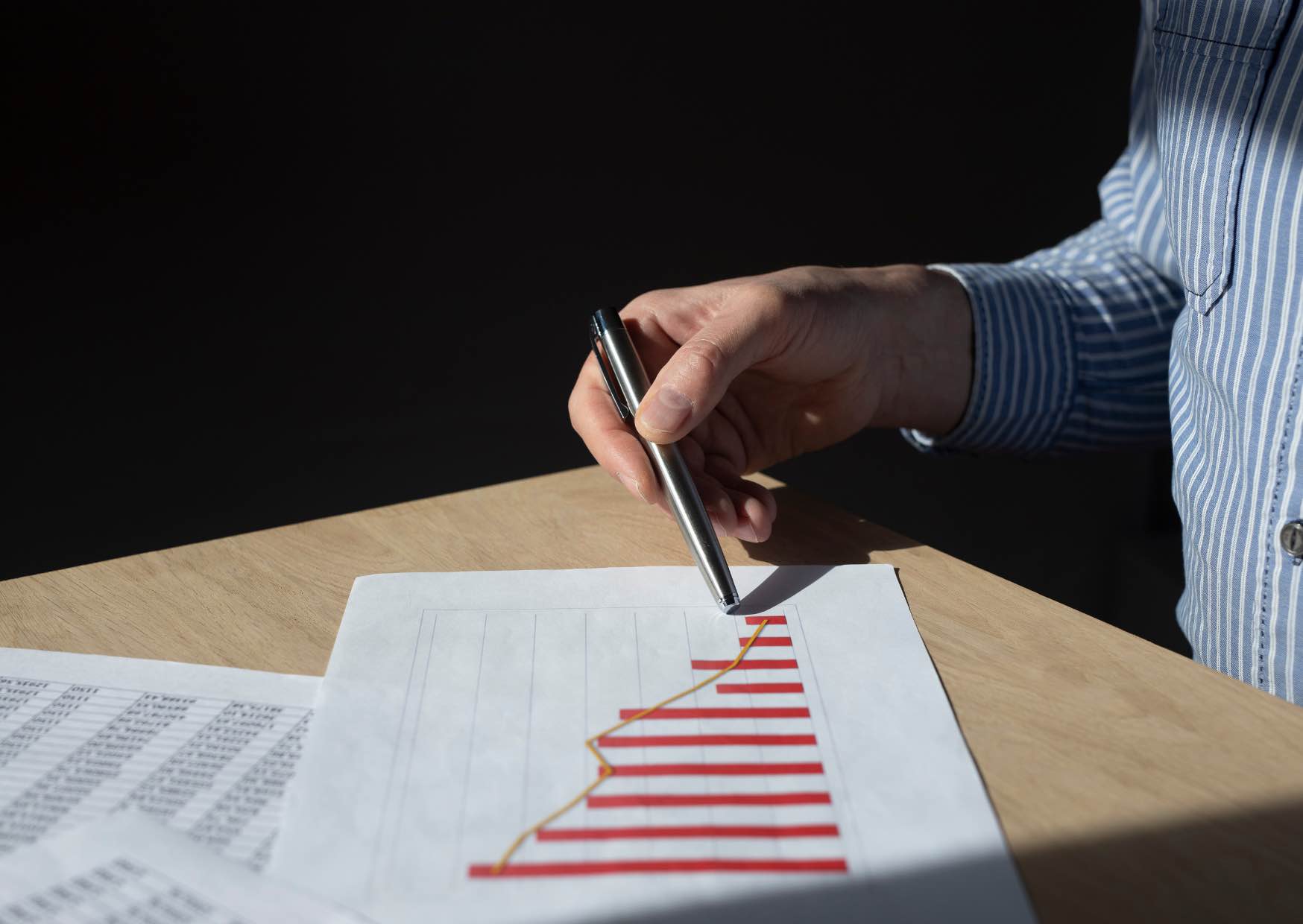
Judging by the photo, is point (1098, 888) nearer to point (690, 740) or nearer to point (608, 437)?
point (690, 740)

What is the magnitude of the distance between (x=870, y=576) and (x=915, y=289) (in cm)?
30

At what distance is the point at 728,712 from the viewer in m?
0.41

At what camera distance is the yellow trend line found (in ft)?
1.12

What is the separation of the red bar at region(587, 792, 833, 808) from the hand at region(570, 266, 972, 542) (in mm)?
211

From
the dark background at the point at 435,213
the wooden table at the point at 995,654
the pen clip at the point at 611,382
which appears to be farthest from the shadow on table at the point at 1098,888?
the dark background at the point at 435,213

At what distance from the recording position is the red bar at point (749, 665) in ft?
1.45

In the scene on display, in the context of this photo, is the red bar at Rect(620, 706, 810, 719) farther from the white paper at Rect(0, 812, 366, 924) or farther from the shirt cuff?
the shirt cuff

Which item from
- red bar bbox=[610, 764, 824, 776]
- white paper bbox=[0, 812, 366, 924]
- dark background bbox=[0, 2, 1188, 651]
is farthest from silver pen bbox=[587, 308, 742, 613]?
dark background bbox=[0, 2, 1188, 651]

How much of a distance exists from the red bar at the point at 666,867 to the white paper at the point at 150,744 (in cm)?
8

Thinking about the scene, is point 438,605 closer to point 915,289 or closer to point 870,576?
point 870,576

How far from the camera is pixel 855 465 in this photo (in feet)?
5.90

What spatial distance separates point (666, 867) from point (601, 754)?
6 cm

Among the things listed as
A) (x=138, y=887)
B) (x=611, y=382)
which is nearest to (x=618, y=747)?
(x=138, y=887)

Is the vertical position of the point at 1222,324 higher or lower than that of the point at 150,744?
higher
